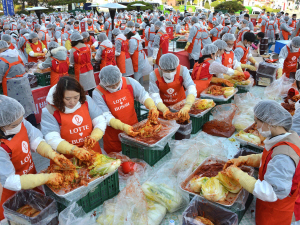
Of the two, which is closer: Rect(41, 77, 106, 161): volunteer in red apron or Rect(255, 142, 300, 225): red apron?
Rect(255, 142, 300, 225): red apron

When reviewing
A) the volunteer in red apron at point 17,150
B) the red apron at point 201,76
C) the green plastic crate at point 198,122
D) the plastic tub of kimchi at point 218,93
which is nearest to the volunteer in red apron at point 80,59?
the red apron at point 201,76

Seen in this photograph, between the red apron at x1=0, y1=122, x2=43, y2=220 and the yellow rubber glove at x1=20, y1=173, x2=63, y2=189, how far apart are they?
0.29 metres

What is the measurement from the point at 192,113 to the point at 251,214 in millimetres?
1621

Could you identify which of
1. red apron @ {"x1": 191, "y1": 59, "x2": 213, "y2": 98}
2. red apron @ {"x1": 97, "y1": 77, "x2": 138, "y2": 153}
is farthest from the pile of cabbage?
red apron @ {"x1": 191, "y1": 59, "x2": 213, "y2": 98}

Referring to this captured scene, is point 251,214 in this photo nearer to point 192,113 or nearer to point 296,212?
point 296,212

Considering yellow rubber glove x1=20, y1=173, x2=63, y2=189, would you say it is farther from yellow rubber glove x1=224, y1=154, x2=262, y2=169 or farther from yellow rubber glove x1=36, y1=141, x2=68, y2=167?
yellow rubber glove x1=224, y1=154, x2=262, y2=169

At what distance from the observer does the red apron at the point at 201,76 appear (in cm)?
434

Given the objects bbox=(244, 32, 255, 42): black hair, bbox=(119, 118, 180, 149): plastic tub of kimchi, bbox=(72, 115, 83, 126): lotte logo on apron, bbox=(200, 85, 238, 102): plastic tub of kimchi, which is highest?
bbox=(244, 32, 255, 42): black hair

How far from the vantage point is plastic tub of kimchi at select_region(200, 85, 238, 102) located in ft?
13.3

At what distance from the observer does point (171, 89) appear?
12.6 ft

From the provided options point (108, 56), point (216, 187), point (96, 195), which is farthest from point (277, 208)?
point (108, 56)

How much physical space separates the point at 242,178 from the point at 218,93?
95.5 inches

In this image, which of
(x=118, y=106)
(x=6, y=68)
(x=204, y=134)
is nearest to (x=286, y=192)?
(x=204, y=134)

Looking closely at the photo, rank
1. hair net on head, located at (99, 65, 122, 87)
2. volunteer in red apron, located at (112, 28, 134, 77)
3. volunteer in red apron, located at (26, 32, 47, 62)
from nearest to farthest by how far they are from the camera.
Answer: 1. hair net on head, located at (99, 65, 122, 87)
2. volunteer in red apron, located at (112, 28, 134, 77)
3. volunteer in red apron, located at (26, 32, 47, 62)
